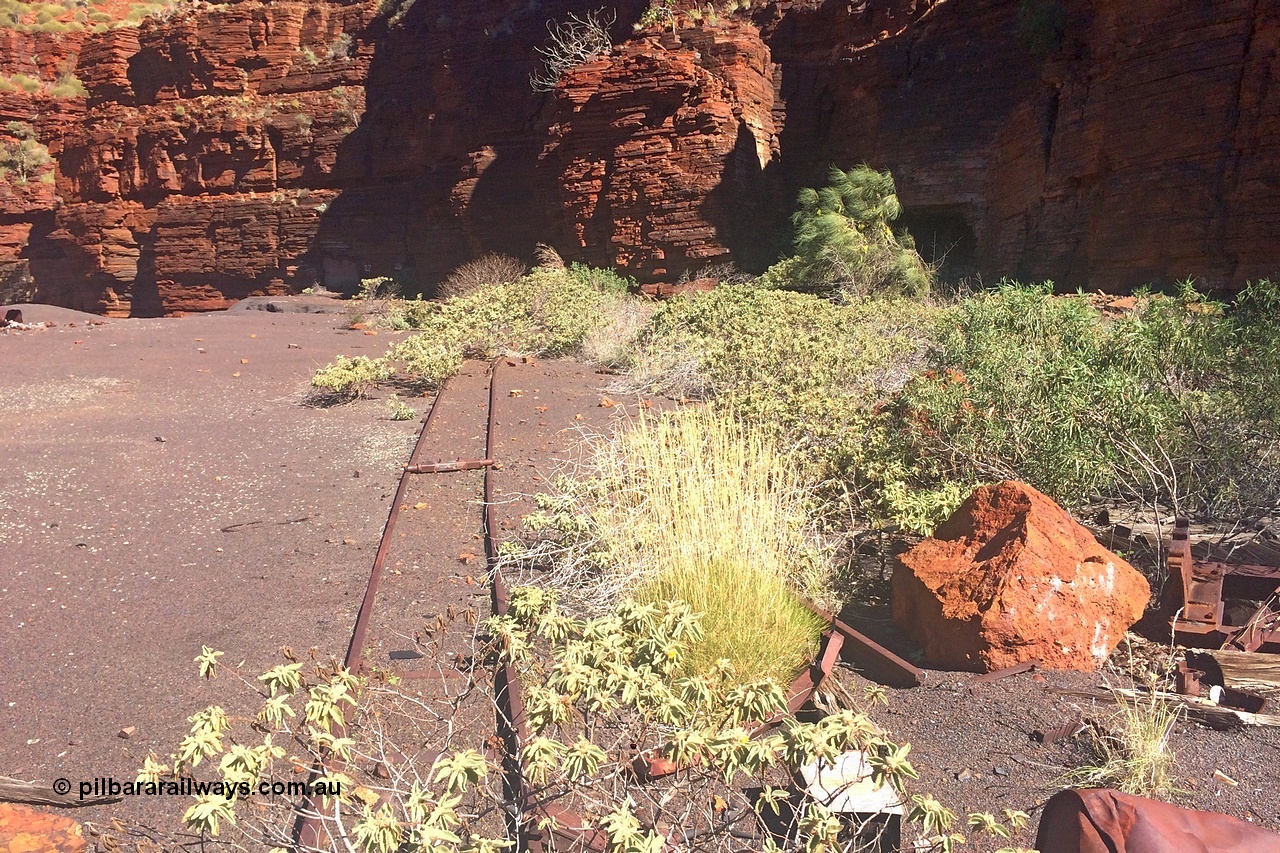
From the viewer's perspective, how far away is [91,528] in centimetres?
570

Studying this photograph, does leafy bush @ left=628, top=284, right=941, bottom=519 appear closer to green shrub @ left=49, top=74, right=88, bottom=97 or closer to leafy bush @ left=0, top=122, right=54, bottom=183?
leafy bush @ left=0, top=122, right=54, bottom=183

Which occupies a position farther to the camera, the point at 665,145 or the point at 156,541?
the point at 665,145

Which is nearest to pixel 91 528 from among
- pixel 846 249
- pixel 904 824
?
pixel 904 824

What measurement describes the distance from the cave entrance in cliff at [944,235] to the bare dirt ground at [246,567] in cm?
936

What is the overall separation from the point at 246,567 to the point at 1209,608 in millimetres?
4946

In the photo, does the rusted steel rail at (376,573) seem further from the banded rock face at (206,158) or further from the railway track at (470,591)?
the banded rock face at (206,158)

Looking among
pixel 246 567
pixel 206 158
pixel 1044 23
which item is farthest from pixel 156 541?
pixel 206 158

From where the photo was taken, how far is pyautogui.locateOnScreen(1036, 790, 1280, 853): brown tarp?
5.81ft

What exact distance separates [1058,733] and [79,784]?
344 centimetres

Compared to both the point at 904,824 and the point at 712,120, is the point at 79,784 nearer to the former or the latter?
the point at 904,824

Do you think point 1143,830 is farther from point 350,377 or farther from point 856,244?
point 856,244

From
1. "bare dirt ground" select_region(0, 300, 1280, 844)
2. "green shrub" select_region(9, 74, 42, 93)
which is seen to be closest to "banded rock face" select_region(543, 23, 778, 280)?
"bare dirt ground" select_region(0, 300, 1280, 844)

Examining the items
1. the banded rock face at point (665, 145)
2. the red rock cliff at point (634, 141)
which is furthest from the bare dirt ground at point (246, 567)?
the red rock cliff at point (634, 141)

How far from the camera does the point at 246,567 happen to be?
506 cm
